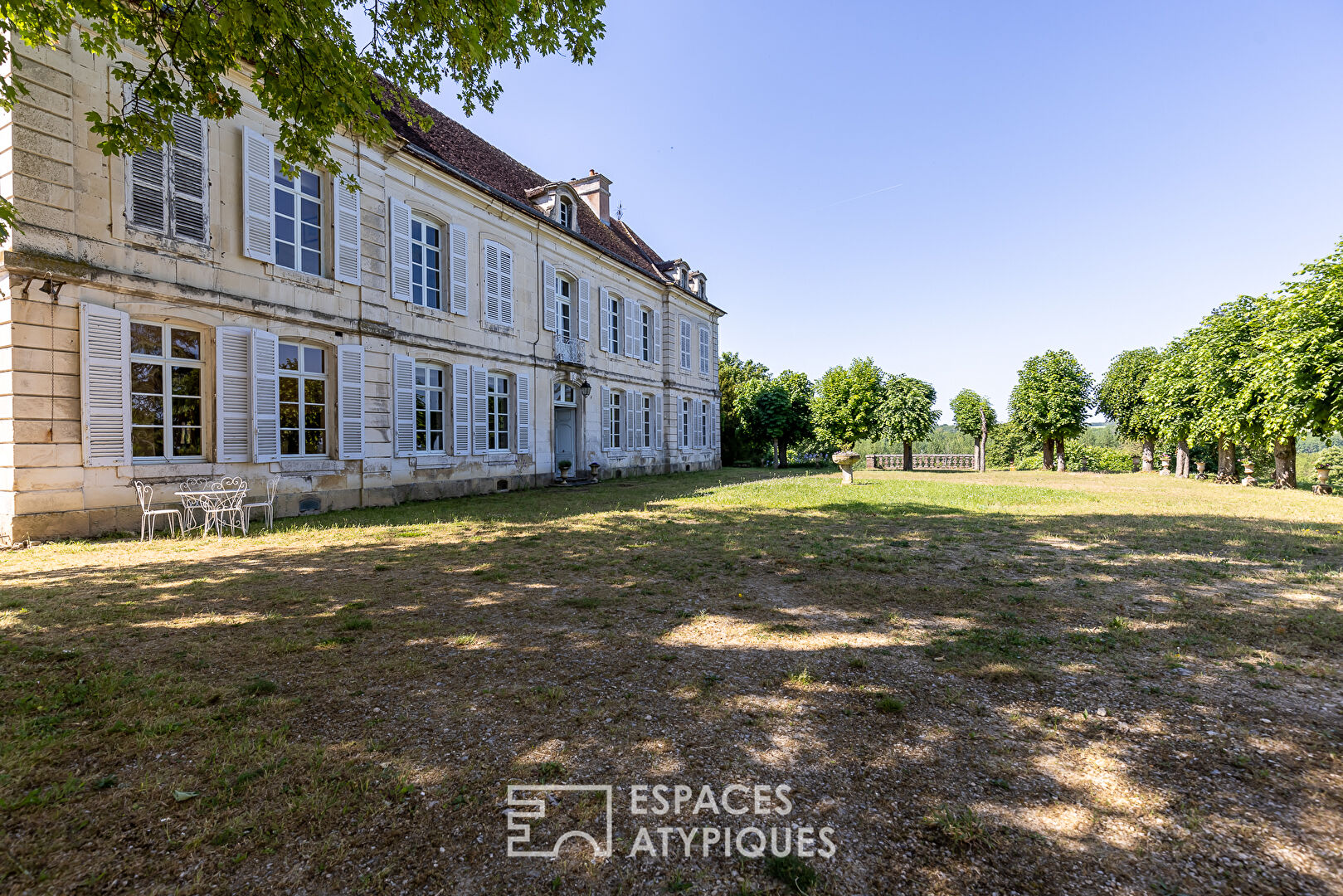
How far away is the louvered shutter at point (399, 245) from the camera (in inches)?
467

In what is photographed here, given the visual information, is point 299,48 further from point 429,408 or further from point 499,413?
point 499,413

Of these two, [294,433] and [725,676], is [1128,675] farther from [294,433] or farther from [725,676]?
[294,433]

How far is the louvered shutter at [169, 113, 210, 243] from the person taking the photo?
8.37 m

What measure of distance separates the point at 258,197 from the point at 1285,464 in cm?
2886

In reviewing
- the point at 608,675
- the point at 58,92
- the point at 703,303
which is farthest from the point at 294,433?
the point at 703,303

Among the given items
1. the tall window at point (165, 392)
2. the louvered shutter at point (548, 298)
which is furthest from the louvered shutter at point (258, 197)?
the louvered shutter at point (548, 298)

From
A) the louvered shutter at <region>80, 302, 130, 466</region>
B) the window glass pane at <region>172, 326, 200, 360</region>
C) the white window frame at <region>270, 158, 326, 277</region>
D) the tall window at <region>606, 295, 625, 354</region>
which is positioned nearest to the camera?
the louvered shutter at <region>80, 302, 130, 466</region>

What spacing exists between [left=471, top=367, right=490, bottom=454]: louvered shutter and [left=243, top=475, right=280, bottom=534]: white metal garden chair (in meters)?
4.77

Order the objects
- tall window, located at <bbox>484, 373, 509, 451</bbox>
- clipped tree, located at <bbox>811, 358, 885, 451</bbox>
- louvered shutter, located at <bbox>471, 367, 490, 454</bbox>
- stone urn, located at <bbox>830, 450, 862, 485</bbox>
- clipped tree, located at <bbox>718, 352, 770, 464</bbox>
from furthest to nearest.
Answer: clipped tree, located at <bbox>718, 352, 770, 464</bbox> < clipped tree, located at <bbox>811, 358, 885, 451</bbox> < stone urn, located at <bbox>830, 450, 862, 485</bbox> < tall window, located at <bbox>484, 373, 509, 451</bbox> < louvered shutter, located at <bbox>471, 367, 490, 454</bbox>

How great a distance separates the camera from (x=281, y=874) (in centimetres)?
170

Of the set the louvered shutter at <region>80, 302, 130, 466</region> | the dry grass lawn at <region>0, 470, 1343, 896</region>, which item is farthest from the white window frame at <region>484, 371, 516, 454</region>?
the dry grass lawn at <region>0, 470, 1343, 896</region>

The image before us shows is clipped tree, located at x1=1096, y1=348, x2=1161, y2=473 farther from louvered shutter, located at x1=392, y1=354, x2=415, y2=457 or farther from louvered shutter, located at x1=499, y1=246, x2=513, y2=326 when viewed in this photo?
louvered shutter, located at x1=392, y1=354, x2=415, y2=457

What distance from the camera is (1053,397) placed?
30.4 meters

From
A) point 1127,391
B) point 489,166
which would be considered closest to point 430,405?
point 489,166
